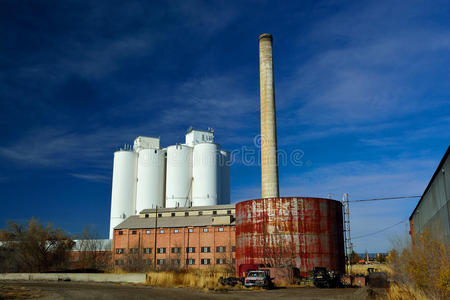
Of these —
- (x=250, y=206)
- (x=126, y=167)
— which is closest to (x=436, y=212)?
(x=250, y=206)

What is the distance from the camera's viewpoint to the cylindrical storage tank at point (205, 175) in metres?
70.1

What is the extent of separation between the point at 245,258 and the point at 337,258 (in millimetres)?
9175

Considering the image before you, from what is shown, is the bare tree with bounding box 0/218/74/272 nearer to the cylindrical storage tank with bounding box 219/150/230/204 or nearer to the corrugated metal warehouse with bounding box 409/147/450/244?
the cylindrical storage tank with bounding box 219/150/230/204

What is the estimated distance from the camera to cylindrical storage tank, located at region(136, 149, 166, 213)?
239 ft

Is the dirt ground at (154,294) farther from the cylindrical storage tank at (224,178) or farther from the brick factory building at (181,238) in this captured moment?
the cylindrical storage tank at (224,178)

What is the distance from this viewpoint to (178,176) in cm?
7206

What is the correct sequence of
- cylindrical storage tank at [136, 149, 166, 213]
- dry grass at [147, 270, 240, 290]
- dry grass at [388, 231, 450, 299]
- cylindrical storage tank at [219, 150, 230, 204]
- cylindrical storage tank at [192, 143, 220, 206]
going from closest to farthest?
dry grass at [388, 231, 450, 299], dry grass at [147, 270, 240, 290], cylindrical storage tank at [192, 143, 220, 206], cylindrical storage tank at [136, 149, 166, 213], cylindrical storage tank at [219, 150, 230, 204]

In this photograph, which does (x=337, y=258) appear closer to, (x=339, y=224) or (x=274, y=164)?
(x=339, y=224)

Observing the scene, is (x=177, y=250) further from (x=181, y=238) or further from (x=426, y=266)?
(x=426, y=266)

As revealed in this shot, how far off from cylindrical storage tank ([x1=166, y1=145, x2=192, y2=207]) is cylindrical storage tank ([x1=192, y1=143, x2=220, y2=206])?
1123 millimetres

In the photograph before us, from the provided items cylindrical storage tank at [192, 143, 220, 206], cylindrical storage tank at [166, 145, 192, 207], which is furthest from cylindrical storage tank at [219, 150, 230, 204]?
cylindrical storage tank at [166, 145, 192, 207]

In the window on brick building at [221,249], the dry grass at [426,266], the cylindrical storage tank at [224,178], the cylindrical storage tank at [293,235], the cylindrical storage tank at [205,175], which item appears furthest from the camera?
the cylindrical storage tank at [224,178]

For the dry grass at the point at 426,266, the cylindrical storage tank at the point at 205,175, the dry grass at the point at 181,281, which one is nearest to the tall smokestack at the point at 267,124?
the dry grass at the point at 181,281

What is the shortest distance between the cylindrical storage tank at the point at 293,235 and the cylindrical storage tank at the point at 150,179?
118 ft
